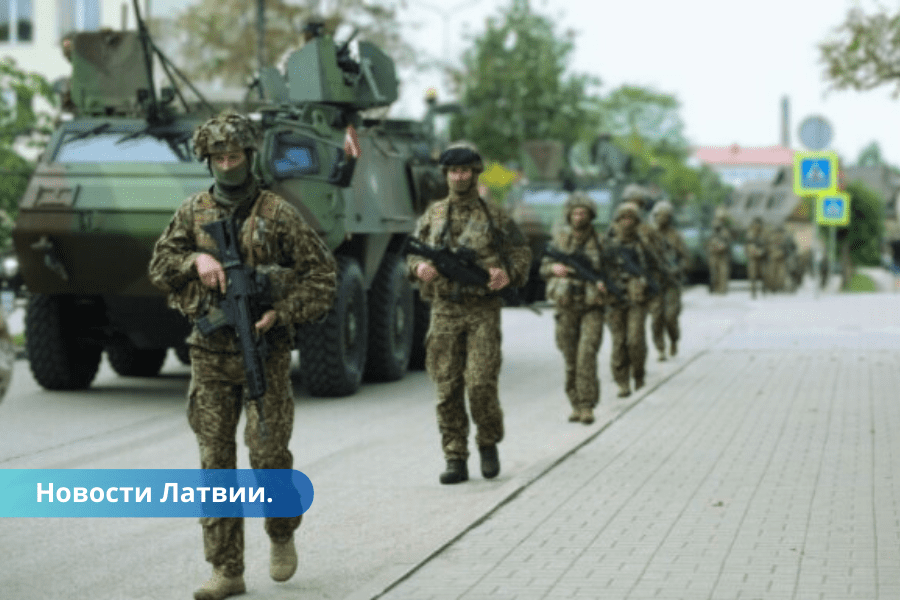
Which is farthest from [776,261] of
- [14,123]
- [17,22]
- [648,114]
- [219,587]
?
[648,114]

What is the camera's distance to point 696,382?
17.2m

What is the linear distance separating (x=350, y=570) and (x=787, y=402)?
7783 millimetres

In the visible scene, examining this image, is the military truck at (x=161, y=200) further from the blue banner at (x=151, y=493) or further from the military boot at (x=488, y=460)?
the military boot at (x=488, y=460)

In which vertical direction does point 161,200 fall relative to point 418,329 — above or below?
above

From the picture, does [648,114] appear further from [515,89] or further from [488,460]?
[488,460]

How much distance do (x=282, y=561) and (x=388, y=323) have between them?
9559 millimetres

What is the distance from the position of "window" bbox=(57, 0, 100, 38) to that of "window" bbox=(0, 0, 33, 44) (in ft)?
3.26

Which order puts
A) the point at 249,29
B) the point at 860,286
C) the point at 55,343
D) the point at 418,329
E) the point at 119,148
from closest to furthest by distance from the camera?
the point at 119,148, the point at 55,343, the point at 418,329, the point at 249,29, the point at 860,286

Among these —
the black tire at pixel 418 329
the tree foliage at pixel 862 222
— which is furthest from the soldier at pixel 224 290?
the tree foliage at pixel 862 222

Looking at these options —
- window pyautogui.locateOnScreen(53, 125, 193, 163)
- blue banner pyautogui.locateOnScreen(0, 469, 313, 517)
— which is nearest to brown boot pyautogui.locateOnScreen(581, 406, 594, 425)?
blue banner pyautogui.locateOnScreen(0, 469, 313, 517)

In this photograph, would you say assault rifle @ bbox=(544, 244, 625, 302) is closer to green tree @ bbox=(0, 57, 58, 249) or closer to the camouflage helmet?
the camouflage helmet

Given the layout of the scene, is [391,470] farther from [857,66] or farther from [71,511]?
[857,66]

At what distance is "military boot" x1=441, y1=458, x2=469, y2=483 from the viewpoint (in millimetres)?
10461

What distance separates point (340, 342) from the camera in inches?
608
